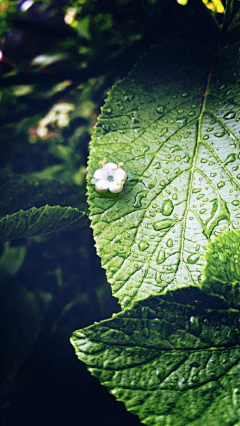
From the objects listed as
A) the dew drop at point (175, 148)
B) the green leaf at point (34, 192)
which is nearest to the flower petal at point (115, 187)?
the dew drop at point (175, 148)

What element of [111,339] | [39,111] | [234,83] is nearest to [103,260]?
[111,339]

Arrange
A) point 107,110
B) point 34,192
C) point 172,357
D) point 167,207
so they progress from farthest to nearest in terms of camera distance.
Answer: point 34,192
point 107,110
point 167,207
point 172,357

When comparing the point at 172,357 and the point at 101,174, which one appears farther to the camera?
the point at 101,174

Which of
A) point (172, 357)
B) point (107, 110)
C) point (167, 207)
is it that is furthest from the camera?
point (107, 110)

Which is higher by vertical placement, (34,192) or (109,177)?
(34,192)

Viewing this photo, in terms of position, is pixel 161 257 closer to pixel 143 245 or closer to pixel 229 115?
pixel 143 245

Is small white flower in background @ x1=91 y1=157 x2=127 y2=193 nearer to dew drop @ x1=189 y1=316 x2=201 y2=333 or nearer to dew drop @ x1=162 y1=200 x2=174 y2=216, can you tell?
dew drop @ x1=162 y1=200 x2=174 y2=216

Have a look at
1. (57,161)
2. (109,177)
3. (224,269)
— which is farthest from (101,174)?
(57,161)
